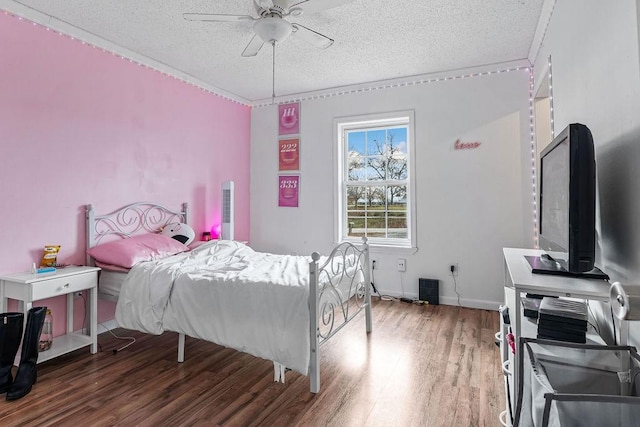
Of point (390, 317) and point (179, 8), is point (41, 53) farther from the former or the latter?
point (390, 317)

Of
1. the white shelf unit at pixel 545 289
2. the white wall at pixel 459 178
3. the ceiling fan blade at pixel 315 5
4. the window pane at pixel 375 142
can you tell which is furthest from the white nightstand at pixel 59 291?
the window pane at pixel 375 142

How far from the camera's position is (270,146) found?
16.2 feet

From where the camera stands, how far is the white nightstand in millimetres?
2369

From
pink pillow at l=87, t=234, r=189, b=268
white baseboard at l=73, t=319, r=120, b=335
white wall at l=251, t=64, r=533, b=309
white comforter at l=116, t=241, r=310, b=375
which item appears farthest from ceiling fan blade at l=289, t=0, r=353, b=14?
white baseboard at l=73, t=319, r=120, b=335

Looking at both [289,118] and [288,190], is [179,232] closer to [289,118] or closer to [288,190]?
[288,190]

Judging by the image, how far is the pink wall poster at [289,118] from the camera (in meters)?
4.74

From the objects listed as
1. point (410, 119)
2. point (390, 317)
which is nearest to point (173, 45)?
point (410, 119)

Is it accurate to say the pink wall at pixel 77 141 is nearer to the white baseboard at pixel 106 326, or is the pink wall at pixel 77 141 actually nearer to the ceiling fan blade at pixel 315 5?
the white baseboard at pixel 106 326

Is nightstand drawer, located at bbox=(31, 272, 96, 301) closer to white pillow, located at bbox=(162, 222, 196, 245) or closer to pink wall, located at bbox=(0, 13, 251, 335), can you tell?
pink wall, located at bbox=(0, 13, 251, 335)

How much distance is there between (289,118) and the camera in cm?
479

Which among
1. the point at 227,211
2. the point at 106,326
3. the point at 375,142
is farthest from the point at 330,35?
the point at 106,326

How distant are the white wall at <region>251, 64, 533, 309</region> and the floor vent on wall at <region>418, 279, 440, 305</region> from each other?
0.27 ft

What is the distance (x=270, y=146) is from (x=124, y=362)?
10.5 ft

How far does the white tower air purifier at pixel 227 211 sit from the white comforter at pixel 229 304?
3.82 feet
